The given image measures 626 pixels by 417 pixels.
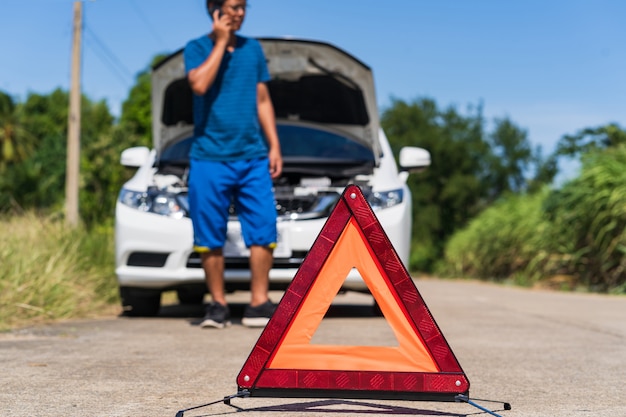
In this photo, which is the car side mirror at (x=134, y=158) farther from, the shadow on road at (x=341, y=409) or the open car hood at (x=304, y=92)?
the shadow on road at (x=341, y=409)

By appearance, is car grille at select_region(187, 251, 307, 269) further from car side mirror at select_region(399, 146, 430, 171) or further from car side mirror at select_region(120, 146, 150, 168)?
car side mirror at select_region(399, 146, 430, 171)

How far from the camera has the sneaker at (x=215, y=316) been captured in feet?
22.5

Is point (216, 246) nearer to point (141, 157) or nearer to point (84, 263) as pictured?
point (141, 157)

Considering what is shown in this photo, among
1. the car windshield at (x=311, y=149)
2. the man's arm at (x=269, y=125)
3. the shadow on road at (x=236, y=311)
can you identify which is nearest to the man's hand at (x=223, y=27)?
the man's arm at (x=269, y=125)

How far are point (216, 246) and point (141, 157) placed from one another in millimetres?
1627

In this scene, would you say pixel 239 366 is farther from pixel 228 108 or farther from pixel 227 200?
pixel 228 108

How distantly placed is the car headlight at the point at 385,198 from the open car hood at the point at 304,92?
0.58 meters

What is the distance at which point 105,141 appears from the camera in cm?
4578

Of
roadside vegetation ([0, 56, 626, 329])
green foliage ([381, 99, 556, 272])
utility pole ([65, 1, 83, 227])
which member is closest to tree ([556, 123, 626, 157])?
roadside vegetation ([0, 56, 626, 329])

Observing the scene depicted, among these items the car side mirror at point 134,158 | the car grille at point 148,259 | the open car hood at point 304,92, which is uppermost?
the open car hood at point 304,92

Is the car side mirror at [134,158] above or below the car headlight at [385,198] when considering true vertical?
above

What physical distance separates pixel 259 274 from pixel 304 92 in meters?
2.33

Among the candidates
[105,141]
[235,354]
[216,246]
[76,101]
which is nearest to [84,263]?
[216,246]

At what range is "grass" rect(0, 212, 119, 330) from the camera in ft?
24.0
